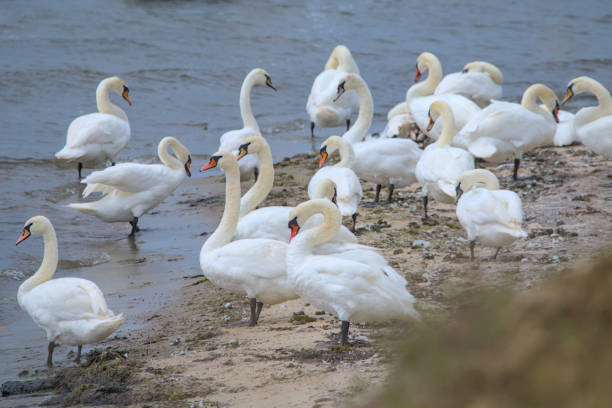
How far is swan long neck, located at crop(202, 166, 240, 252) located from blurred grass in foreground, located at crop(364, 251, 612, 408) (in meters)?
4.95

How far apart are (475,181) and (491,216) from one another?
95cm

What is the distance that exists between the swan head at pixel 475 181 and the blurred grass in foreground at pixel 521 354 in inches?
229

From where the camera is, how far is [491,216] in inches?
254

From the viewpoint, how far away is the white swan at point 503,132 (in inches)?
375

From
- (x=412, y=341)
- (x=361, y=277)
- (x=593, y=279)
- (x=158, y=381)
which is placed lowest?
(x=158, y=381)

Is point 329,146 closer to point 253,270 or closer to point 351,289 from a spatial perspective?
point 253,270

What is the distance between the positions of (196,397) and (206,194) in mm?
7013

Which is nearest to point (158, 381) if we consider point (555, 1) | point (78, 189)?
point (78, 189)

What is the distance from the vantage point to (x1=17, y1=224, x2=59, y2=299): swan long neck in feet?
20.6

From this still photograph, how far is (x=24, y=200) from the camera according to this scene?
11164 mm

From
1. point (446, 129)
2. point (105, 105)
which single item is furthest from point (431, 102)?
point (105, 105)

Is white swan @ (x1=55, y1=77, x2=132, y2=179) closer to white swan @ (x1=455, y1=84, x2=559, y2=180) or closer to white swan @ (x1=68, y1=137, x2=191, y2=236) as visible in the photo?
white swan @ (x1=68, y1=137, x2=191, y2=236)

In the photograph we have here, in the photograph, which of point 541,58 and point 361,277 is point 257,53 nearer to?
point 541,58

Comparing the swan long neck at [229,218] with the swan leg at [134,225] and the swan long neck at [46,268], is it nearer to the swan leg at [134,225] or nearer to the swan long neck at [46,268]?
the swan long neck at [46,268]
